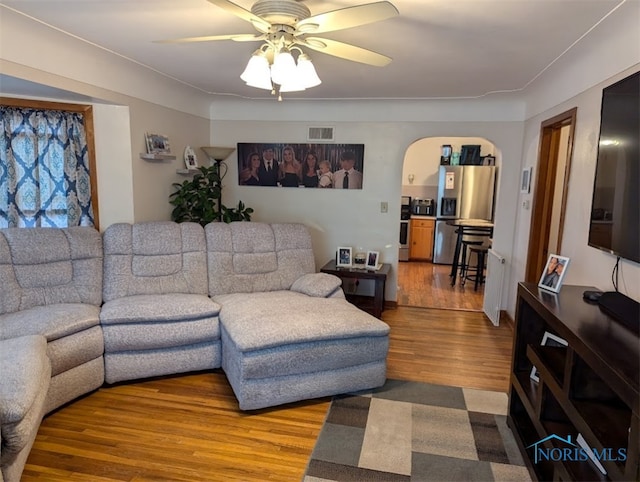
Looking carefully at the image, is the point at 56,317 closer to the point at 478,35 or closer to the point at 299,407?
the point at 299,407

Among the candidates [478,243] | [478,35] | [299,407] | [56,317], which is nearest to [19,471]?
[56,317]

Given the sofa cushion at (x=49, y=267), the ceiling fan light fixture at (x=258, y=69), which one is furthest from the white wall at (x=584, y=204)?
the sofa cushion at (x=49, y=267)

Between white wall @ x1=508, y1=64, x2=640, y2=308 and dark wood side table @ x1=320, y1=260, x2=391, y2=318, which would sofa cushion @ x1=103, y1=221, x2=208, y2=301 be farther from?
white wall @ x1=508, y1=64, x2=640, y2=308

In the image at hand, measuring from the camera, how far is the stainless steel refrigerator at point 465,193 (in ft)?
22.1

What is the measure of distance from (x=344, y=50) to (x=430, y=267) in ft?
18.2

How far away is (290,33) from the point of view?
184 cm

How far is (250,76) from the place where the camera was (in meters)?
2.00

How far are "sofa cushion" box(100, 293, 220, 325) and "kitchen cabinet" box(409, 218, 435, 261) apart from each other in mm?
5085

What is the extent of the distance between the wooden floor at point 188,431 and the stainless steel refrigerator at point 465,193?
3983mm

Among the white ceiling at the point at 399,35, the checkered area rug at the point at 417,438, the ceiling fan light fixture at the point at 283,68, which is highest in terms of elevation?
the white ceiling at the point at 399,35

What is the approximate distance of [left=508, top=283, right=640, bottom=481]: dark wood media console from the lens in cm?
132

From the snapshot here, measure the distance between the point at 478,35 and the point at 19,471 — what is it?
315cm

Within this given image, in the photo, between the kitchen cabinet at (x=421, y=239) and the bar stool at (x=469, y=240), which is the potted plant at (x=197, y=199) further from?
the kitchen cabinet at (x=421, y=239)

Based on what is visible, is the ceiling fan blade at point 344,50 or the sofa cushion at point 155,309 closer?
the ceiling fan blade at point 344,50
